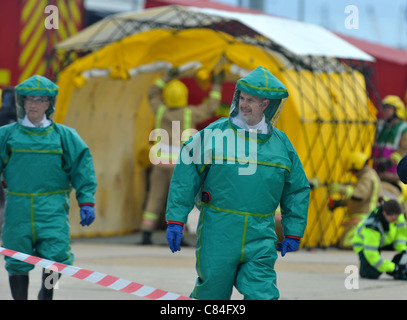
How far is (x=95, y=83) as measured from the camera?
13.8 metres

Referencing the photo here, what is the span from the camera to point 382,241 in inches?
408

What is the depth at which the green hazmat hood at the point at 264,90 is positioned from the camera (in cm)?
639

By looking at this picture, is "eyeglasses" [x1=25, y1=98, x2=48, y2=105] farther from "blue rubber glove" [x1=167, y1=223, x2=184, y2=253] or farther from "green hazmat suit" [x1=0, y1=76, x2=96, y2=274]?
"blue rubber glove" [x1=167, y1=223, x2=184, y2=253]

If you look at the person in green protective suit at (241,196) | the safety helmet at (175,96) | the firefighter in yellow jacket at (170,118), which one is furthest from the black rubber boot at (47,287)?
the safety helmet at (175,96)

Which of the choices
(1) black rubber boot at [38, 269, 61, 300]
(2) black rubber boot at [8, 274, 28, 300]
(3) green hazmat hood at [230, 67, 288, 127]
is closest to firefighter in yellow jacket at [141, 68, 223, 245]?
(1) black rubber boot at [38, 269, 61, 300]

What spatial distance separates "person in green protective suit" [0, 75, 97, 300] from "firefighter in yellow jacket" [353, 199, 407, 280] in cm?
346

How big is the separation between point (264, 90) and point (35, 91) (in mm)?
2274

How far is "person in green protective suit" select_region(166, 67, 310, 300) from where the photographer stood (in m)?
6.16

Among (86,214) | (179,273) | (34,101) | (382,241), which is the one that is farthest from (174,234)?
(382,241)

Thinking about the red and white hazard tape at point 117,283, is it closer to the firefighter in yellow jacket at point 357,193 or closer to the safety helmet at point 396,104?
the firefighter in yellow jacket at point 357,193

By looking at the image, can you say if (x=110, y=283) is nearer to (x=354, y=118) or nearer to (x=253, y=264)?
(x=253, y=264)

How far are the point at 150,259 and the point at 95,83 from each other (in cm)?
305
